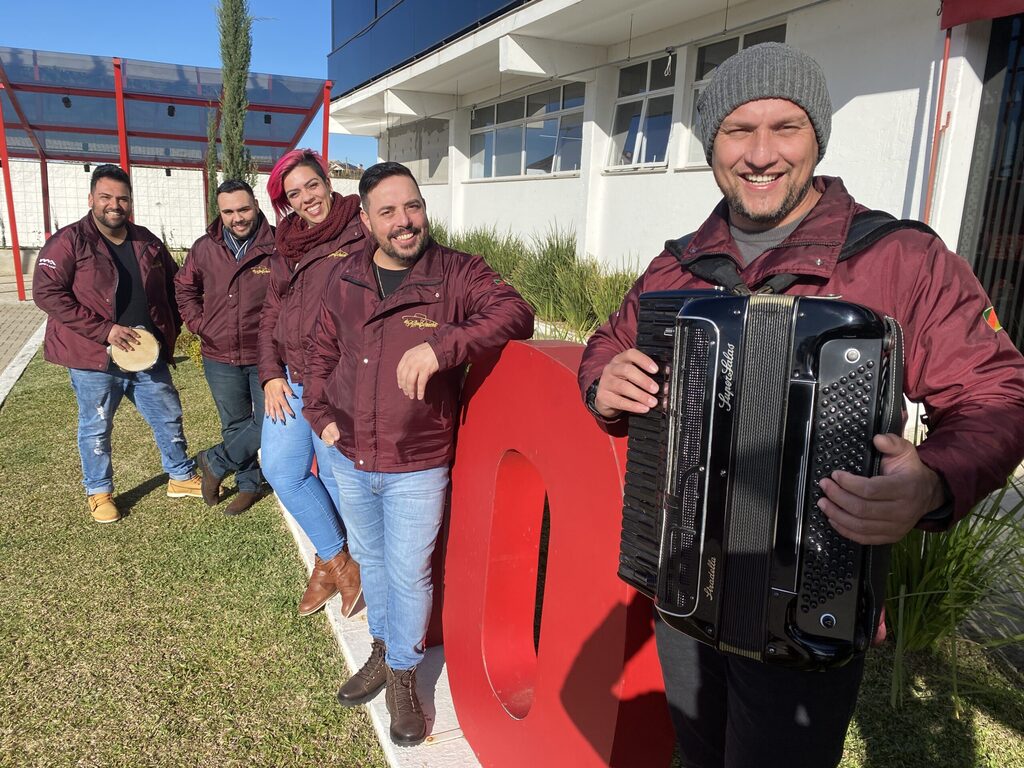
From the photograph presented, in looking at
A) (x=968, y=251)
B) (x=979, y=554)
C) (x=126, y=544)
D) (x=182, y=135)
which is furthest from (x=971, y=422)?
(x=182, y=135)

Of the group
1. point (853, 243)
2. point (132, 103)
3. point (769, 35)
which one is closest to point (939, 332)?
point (853, 243)

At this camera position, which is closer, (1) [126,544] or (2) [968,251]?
(1) [126,544]

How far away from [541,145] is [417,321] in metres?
12.0

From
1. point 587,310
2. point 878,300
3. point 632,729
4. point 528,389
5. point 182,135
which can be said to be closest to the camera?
point 878,300

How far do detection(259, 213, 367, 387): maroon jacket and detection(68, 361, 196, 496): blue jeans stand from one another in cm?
147

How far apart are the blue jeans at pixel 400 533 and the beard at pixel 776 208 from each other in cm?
152

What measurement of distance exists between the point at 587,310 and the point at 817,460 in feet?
22.5

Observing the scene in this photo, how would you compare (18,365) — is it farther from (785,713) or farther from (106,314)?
(785,713)

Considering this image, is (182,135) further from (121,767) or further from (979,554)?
(979,554)

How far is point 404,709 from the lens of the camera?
2.72 m

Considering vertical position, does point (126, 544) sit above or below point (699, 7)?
below

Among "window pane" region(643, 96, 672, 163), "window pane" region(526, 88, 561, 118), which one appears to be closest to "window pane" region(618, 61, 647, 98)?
"window pane" region(643, 96, 672, 163)

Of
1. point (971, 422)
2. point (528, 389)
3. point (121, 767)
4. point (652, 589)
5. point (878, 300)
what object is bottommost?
point (121, 767)

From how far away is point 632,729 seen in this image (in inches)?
75.3
